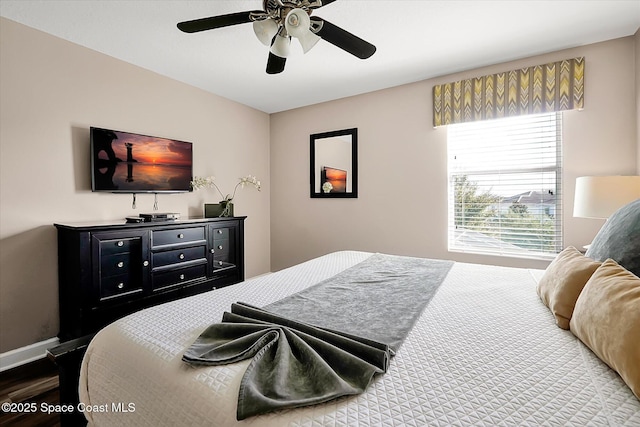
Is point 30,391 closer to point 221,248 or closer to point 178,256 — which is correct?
point 178,256

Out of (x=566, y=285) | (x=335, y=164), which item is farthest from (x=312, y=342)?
(x=335, y=164)

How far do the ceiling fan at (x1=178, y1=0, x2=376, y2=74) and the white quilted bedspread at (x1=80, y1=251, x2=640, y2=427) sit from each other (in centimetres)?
149

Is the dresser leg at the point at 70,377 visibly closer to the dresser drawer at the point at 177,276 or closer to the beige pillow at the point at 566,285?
the dresser drawer at the point at 177,276

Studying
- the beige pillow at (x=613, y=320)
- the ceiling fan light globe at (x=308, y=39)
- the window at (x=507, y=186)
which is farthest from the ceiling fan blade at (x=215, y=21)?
the window at (x=507, y=186)

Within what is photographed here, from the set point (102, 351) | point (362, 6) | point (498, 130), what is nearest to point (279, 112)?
point (362, 6)

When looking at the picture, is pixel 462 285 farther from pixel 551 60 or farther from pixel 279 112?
pixel 279 112

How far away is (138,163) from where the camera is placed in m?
2.86

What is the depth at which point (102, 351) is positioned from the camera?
1.11 metres

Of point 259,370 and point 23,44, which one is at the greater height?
point 23,44

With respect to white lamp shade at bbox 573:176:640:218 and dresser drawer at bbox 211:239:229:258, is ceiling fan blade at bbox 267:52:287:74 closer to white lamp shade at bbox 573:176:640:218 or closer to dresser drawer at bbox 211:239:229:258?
dresser drawer at bbox 211:239:229:258

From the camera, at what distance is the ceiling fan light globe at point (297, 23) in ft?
5.02

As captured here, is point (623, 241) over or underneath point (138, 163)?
underneath

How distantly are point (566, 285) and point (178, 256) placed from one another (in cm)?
284

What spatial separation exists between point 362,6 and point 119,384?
96.2 inches
